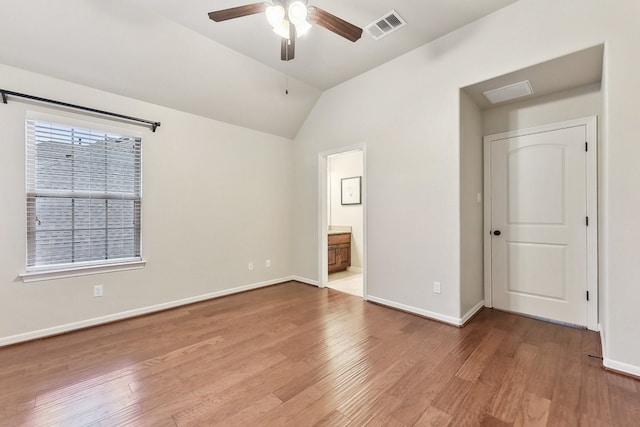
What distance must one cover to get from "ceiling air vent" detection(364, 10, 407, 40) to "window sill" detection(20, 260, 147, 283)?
3.59 m

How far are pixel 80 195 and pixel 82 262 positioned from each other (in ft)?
2.32

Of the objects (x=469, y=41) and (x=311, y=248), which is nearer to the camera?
(x=469, y=41)

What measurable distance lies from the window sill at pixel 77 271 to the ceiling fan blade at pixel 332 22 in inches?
123

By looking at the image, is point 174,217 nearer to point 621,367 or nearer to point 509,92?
point 509,92

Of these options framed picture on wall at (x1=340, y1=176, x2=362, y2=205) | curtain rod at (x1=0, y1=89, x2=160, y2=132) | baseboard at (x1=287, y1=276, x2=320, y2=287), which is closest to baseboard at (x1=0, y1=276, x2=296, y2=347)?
baseboard at (x1=287, y1=276, x2=320, y2=287)

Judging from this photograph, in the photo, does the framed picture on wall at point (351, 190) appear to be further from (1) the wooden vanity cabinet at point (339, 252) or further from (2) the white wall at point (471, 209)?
(2) the white wall at point (471, 209)

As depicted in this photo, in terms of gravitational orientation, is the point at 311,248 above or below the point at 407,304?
above

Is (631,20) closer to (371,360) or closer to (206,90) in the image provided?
(371,360)

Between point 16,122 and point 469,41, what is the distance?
14.4 ft

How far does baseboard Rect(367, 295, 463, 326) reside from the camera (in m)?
2.91

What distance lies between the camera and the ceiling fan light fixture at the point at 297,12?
1.84m

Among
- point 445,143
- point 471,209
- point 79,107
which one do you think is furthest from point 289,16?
point 471,209

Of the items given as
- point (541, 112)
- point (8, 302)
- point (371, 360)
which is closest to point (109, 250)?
point (8, 302)

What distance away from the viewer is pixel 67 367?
2.16 meters
